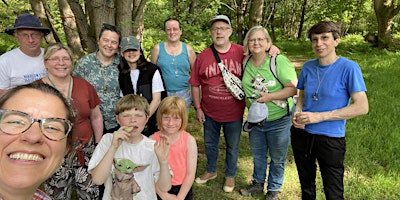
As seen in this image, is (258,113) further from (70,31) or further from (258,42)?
(70,31)

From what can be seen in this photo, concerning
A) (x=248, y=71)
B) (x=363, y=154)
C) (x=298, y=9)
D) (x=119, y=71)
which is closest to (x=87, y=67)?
(x=119, y=71)

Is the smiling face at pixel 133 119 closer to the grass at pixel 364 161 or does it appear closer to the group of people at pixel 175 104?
the group of people at pixel 175 104

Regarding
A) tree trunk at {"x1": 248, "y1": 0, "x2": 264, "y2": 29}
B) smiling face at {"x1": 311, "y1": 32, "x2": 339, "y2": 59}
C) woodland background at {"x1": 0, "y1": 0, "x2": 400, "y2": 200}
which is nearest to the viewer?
smiling face at {"x1": 311, "y1": 32, "x2": 339, "y2": 59}

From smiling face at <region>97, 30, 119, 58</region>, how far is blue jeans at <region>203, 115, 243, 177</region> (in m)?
1.39

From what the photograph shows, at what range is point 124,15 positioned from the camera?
14.1 ft

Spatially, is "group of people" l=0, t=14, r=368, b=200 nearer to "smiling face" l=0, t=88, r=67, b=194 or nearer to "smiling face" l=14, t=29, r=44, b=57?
"smiling face" l=14, t=29, r=44, b=57

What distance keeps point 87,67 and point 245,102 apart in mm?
1780

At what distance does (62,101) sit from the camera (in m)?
1.36

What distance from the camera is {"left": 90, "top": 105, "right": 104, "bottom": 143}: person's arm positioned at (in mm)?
2910

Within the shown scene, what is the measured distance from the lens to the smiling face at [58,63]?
8.54 ft

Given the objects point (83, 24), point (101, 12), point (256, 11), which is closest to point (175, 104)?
point (101, 12)

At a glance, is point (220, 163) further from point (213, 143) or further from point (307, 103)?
point (307, 103)

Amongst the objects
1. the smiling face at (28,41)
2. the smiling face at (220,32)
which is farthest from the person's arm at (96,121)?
the smiling face at (220,32)

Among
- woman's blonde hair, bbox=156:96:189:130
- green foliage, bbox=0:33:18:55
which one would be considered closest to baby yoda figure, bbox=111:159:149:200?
woman's blonde hair, bbox=156:96:189:130
